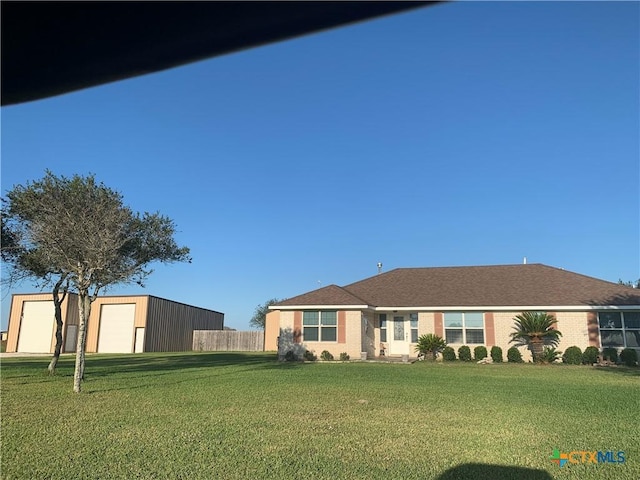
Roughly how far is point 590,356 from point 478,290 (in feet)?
19.1

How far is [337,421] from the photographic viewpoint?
775cm

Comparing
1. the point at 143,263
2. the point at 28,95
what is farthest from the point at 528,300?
the point at 28,95

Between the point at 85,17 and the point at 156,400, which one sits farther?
the point at 156,400

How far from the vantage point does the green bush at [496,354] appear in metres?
21.5

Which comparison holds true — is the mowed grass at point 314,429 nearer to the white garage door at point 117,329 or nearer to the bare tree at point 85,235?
the bare tree at point 85,235

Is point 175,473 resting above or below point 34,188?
below

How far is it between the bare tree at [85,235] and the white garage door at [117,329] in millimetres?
21485

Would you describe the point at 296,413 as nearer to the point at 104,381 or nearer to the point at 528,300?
the point at 104,381

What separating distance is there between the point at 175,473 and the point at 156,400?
5.30 metres

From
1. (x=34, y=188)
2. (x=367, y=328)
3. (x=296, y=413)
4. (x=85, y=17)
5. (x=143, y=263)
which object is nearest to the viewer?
(x=85, y=17)

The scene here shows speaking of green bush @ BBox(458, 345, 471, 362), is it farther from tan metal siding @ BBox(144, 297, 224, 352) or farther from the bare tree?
tan metal siding @ BBox(144, 297, 224, 352)

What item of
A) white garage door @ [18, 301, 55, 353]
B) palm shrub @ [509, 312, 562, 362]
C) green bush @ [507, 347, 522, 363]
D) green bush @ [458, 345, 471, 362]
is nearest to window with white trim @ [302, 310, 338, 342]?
green bush @ [458, 345, 471, 362]

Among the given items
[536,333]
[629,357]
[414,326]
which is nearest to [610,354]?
[629,357]

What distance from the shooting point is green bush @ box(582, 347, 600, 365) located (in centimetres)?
2027
